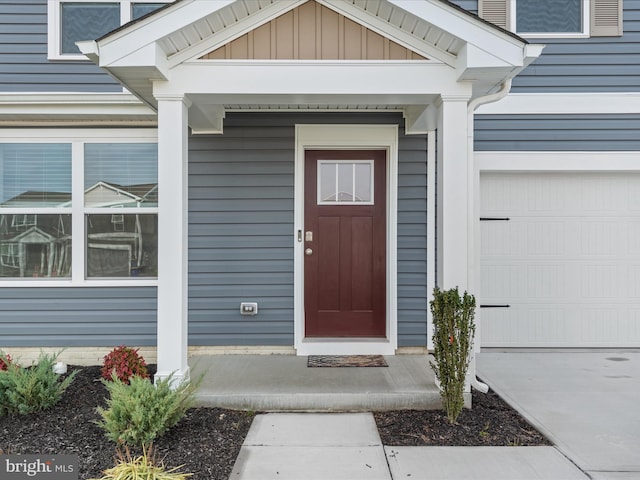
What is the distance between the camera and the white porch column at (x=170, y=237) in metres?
3.30

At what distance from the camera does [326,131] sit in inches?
177

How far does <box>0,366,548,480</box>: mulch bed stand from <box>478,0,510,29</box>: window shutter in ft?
12.3

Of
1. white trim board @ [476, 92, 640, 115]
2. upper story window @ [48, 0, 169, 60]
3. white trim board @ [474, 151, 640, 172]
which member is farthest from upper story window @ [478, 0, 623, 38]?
upper story window @ [48, 0, 169, 60]

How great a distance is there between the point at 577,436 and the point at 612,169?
10.0ft

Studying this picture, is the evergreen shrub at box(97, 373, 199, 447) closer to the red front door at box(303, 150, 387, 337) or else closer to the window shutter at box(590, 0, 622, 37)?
the red front door at box(303, 150, 387, 337)

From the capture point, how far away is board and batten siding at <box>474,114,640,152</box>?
470 cm

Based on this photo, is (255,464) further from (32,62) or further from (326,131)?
(32,62)

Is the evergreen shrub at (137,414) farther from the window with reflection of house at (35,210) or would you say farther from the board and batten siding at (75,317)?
the window with reflection of house at (35,210)

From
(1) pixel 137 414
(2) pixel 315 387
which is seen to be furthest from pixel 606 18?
(1) pixel 137 414

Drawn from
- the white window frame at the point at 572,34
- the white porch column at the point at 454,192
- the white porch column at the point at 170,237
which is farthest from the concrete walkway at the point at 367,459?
the white window frame at the point at 572,34

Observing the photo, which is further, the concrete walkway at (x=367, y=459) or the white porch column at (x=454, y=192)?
the white porch column at (x=454, y=192)

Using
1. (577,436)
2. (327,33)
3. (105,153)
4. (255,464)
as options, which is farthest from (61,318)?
(577,436)

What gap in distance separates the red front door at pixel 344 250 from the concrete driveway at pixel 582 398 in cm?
127

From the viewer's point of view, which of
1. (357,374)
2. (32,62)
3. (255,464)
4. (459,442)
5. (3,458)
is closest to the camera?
(3,458)
